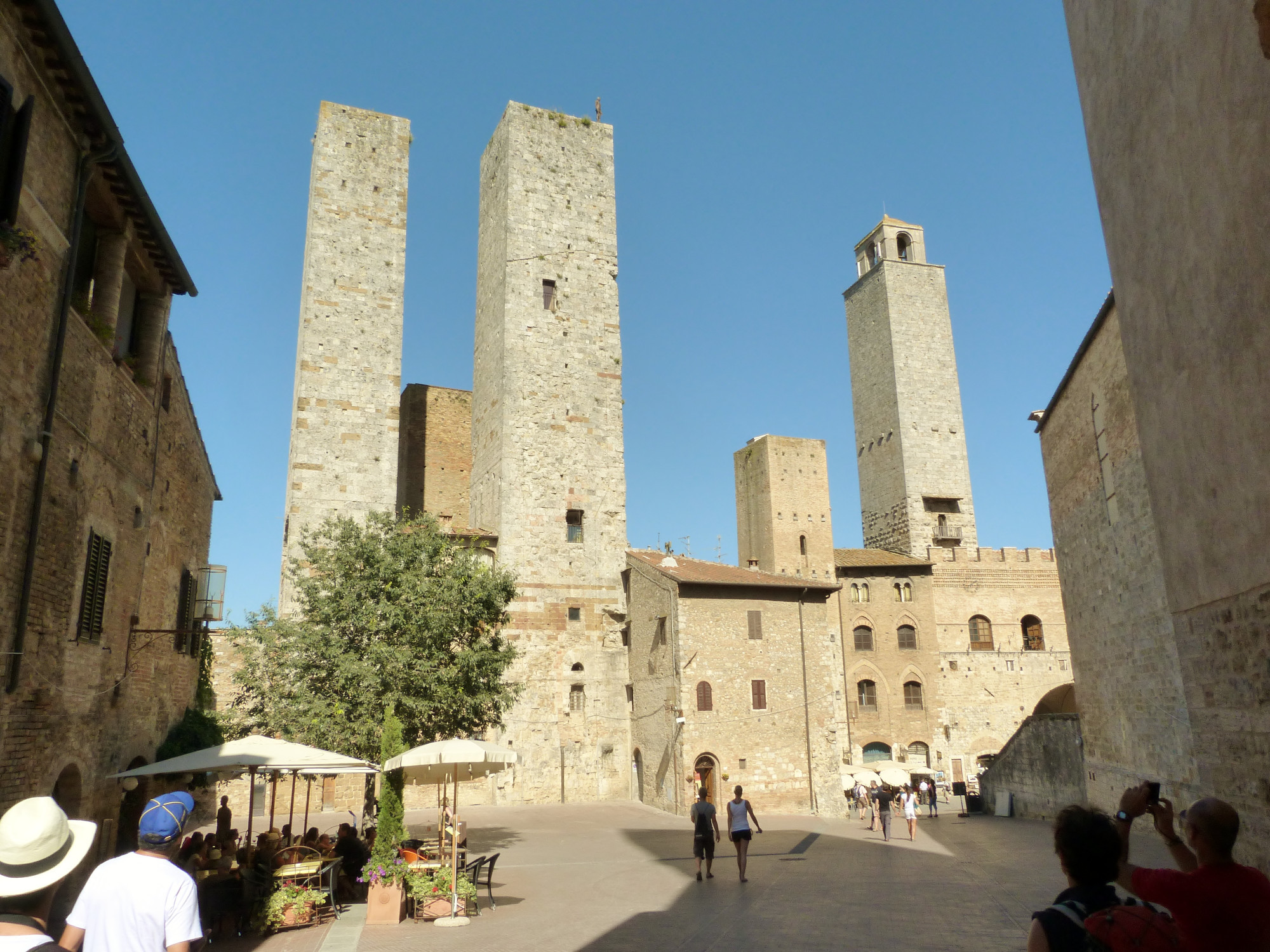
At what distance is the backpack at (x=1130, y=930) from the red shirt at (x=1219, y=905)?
0.67 meters

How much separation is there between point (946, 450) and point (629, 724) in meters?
22.8

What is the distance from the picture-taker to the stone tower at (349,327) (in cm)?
2594

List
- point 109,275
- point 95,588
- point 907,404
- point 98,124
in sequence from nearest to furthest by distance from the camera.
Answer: point 98,124 < point 95,588 < point 109,275 < point 907,404

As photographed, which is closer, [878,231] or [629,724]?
[629,724]

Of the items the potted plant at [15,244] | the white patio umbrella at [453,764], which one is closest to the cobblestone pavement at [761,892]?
the white patio umbrella at [453,764]

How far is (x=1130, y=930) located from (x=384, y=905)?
950cm

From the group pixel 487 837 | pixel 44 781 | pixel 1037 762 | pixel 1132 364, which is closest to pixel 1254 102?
pixel 1132 364

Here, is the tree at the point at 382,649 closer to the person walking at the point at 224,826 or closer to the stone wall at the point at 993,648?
the person walking at the point at 224,826

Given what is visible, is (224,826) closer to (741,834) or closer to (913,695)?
(741,834)

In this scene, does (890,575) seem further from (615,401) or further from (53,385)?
(53,385)

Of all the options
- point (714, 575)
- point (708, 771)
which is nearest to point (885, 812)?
point (708, 771)

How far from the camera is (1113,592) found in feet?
51.1

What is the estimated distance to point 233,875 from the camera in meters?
9.43

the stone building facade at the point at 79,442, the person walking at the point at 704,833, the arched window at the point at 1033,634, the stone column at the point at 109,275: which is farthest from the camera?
the arched window at the point at 1033,634
